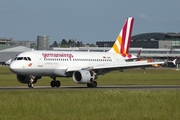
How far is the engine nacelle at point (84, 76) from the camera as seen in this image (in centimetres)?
5179

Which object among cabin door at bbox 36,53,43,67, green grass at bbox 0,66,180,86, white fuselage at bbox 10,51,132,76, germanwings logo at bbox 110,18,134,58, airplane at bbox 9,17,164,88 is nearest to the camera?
white fuselage at bbox 10,51,132,76

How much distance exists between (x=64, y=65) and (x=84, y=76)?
3.35 meters

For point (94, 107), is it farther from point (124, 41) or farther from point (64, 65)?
point (124, 41)

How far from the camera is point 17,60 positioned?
51688 millimetres

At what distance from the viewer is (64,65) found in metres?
54.4

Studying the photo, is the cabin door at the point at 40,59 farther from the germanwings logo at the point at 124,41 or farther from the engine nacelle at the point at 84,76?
the germanwings logo at the point at 124,41

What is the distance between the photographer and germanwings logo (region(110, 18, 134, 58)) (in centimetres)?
6188

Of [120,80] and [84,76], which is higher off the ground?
[84,76]

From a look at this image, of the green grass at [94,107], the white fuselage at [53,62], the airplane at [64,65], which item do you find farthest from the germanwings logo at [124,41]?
the green grass at [94,107]

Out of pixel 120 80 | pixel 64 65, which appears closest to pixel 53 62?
pixel 64 65

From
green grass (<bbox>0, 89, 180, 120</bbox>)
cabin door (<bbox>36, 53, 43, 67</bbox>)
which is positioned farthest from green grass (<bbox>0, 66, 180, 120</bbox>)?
cabin door (<bbox>36, 53, 43, 67</bbox>)

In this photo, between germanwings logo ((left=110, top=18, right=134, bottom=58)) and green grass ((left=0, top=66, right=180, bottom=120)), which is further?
germanwings logo ((left=110, top=18, right=134, bottom=58))

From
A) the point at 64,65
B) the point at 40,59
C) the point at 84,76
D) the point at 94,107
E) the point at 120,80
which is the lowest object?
the point at 120,80

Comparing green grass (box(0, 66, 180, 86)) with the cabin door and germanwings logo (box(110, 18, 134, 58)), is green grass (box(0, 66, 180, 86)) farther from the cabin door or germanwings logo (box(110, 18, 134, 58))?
the cabin door
